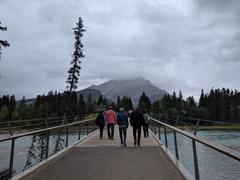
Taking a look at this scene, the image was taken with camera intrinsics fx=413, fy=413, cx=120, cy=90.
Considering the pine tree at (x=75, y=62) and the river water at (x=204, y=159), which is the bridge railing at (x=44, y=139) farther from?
the pine tree at (x=75, y=62)

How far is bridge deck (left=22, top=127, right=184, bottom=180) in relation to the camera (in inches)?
382

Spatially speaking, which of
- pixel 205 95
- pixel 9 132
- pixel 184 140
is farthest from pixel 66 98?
pixel 205 95

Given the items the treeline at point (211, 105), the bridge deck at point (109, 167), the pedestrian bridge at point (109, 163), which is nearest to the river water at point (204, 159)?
the pedestrian bridge at point (109, 163)

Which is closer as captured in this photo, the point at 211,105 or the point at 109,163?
the point at 109,163

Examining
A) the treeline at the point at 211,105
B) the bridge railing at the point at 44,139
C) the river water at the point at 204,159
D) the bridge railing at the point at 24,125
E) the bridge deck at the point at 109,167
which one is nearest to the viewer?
the river water at the point at 204,159

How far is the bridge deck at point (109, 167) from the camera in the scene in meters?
9.70

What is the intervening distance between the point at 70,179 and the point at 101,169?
1565mm


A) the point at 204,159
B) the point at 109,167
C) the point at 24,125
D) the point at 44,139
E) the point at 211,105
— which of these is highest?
the point at 211,105

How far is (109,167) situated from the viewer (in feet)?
36.4

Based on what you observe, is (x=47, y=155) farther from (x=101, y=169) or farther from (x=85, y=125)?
(x=85, y=125)

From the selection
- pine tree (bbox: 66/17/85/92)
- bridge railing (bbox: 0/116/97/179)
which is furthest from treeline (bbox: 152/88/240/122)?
bridge railing (bbox: 0/116/97/179)

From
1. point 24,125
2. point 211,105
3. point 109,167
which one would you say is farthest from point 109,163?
point 211,105

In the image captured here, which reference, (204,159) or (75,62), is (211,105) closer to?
(75,62)

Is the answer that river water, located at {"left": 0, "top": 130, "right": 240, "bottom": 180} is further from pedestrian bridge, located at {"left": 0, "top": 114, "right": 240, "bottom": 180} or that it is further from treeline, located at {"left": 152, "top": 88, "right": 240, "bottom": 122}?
treeline, located at {"left": 152, "top": 88, "right": 240, "bottom": 122}
